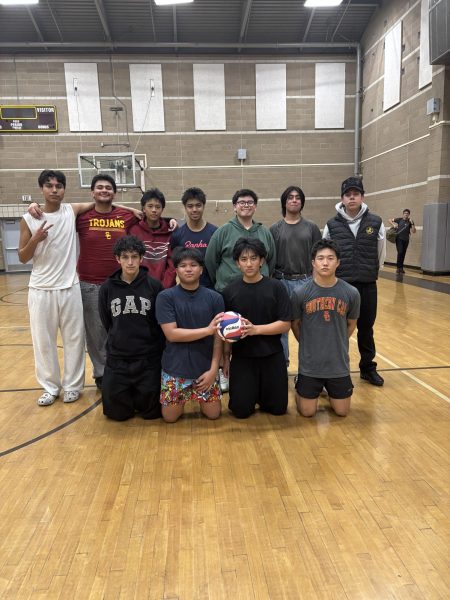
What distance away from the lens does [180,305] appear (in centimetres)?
297

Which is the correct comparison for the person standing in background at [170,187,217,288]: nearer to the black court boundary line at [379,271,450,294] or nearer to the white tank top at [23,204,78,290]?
the white tank top at [23,204,78,290]

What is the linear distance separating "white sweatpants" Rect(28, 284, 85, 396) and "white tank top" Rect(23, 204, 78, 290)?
7 centimetres

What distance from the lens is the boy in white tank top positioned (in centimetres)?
318

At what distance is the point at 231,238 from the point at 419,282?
316 inches

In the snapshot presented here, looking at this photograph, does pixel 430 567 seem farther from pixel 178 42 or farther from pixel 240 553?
pixel 178 42

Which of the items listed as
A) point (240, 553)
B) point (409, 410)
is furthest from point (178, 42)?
point (240, 553)

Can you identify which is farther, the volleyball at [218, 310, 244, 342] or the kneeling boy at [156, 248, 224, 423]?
the kneeling boy at [156, 248, 224, 423]

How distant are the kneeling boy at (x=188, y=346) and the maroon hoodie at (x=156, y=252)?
461mm

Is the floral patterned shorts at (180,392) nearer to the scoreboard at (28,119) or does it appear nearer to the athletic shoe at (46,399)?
the athletic shoe at (46,399)

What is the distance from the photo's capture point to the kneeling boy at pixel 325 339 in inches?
120

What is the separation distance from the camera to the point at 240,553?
1757 mm

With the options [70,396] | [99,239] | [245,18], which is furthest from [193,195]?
[245,18]

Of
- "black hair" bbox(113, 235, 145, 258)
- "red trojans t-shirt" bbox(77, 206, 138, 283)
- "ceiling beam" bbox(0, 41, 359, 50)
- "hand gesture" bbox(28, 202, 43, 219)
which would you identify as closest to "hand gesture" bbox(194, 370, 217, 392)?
"black hair" bbox(113, 235, 145, 258)

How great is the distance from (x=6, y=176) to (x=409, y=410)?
1451cm
